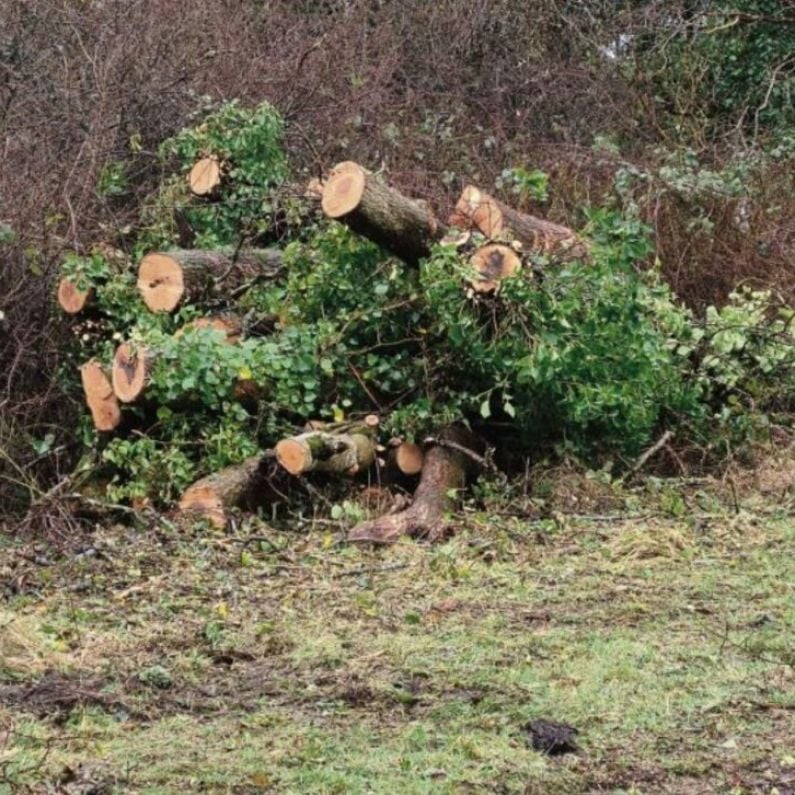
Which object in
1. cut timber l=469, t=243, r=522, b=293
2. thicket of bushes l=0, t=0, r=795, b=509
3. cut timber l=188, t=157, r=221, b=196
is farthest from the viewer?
cut timber l=188, t=157, r=221, b=196

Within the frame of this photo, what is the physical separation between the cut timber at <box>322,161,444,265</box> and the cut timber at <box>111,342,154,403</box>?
55.0 inches

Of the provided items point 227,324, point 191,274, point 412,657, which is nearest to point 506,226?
point 227,324

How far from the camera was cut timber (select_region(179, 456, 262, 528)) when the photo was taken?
7.63m

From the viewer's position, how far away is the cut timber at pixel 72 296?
8.99 m

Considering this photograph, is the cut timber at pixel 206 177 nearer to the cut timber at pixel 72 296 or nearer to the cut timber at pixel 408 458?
the cut timber at pixel 72 296

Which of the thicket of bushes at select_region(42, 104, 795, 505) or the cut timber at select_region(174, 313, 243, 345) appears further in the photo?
the cut timber at select_region(174, 313, 243, 345)

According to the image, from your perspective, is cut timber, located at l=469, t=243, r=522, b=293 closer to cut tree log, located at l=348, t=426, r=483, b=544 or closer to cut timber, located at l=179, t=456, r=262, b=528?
cut tree log, located at l=348, t=426, r=483, b=544

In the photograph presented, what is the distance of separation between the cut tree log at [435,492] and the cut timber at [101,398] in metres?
1.90

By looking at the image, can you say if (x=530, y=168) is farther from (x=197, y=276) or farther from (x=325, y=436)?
(x=325, y=436)

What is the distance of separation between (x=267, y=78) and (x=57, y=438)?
5181mm

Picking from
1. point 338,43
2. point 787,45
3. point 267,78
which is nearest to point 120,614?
point 267,78

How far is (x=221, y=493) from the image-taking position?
25.5 ft

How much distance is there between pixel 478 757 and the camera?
13.2ft

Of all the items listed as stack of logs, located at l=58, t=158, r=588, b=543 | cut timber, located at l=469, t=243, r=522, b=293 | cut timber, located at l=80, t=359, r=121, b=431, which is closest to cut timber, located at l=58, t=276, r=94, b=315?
stack of logs, located at l=58, t=158, r=588, b=543
